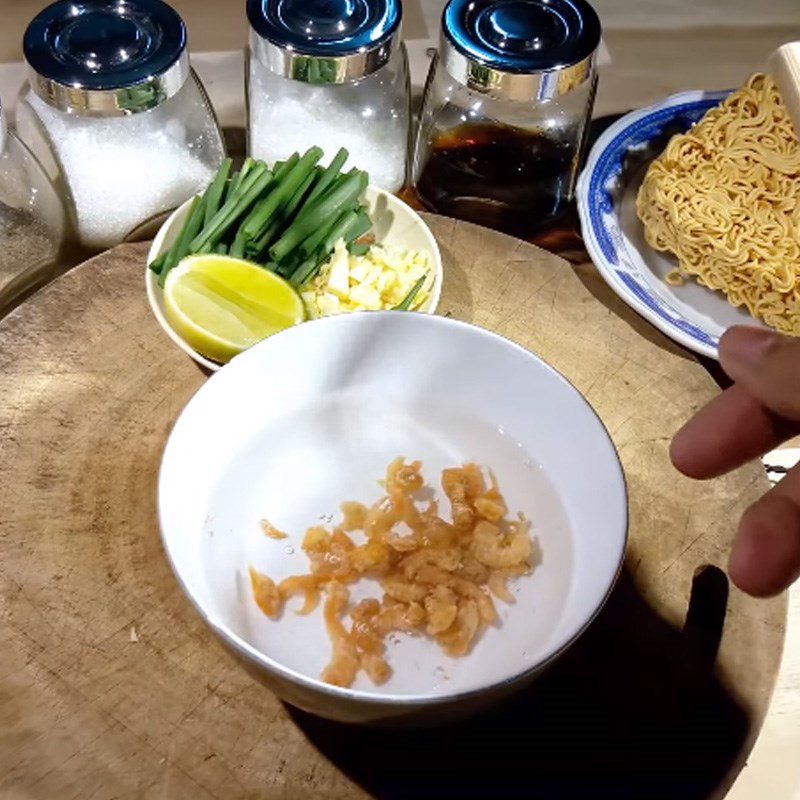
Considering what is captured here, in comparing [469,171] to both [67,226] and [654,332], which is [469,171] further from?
[67,226]

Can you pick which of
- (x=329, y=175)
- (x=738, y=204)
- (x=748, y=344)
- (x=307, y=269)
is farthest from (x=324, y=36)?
(x=748, y=344)

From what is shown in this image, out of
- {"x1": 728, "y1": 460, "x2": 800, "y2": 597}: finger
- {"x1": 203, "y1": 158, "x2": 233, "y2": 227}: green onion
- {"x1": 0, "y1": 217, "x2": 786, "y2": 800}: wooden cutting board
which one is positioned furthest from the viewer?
{"x1": 203, "y1": 158, "x2": 233, "y2": 227}: green onion

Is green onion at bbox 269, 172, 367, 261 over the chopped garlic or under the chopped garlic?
over

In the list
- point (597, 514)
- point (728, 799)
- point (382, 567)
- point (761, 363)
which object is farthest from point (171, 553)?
point (728, 799)

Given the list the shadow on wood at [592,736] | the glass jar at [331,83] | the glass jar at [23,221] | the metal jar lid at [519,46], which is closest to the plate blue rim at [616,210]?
the metal jar lid at [519,46]

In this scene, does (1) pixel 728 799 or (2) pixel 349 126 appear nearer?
(1) pixel 728 799

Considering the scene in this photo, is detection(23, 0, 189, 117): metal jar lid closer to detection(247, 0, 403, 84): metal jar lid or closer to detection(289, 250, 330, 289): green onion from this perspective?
detection(247, 0, 403, 84): metal jar lid

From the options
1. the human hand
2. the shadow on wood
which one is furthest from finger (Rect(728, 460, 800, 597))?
the shadow on wood
